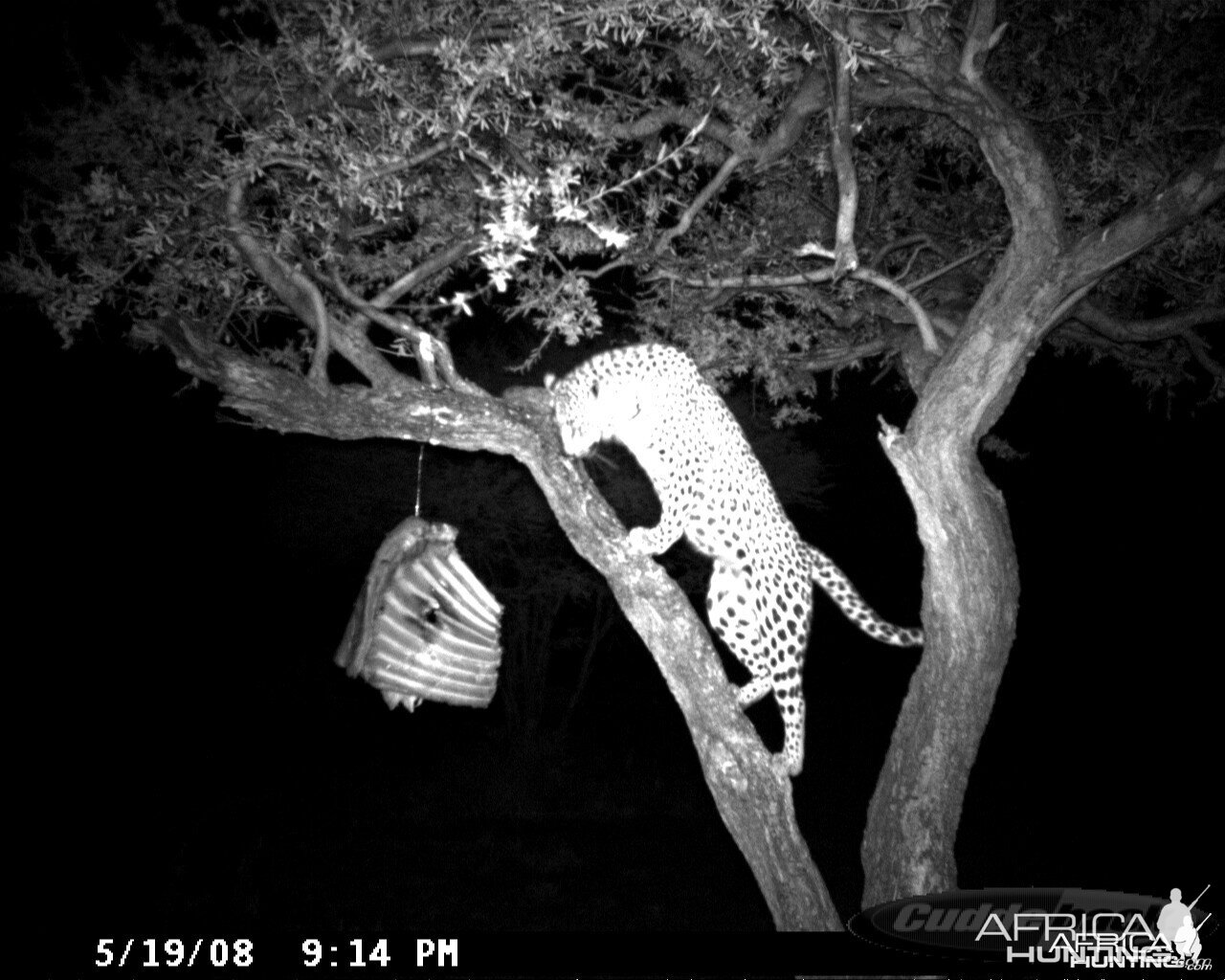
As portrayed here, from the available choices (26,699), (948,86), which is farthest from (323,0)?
(26,699)

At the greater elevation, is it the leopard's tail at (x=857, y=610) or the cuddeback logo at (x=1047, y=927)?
the leopard's tail at (x=857, y=610)

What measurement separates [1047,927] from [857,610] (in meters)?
1.33

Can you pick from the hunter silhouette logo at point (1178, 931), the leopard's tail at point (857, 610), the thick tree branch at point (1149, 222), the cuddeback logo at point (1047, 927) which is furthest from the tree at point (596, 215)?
the hunter silhouette logo at point (1178, 931)

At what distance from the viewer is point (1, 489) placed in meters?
9.46

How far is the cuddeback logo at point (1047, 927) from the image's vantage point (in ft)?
10.5

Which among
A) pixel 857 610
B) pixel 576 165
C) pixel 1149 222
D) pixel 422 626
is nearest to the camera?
pixel 422 626

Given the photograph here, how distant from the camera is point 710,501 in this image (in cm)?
403

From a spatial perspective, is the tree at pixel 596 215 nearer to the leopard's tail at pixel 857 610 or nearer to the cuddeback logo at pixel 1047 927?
the leopard's tail at pixel 857 610

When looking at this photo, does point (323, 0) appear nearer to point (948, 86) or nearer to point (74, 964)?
point (948, 86)

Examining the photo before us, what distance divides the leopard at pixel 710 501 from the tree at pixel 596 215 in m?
0.14

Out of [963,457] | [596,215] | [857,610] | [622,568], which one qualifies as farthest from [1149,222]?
[622,568]

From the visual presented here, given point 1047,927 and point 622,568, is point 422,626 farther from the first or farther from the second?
point 1047,927

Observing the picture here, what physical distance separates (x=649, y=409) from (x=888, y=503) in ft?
30.5

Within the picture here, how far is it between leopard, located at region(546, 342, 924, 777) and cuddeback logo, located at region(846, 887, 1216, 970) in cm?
65
